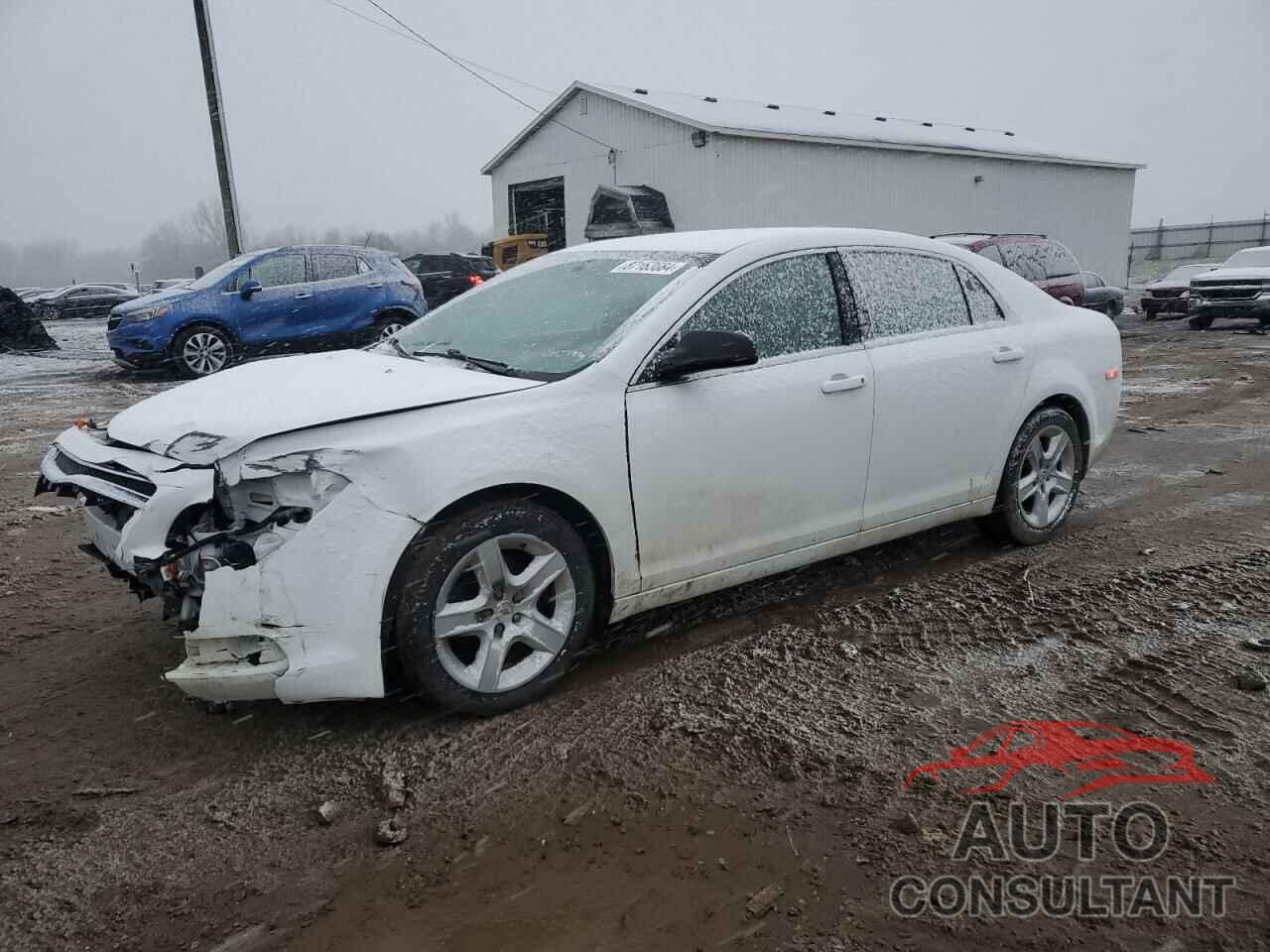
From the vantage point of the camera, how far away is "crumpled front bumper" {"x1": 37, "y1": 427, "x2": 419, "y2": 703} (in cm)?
284

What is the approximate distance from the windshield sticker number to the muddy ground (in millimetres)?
1416

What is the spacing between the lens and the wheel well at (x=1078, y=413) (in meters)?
4.88

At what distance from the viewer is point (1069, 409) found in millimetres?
5004

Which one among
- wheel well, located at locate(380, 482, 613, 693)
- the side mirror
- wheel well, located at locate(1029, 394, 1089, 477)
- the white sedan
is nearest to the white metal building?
wheel well, located at locate(1029, 394, 1089, 477)

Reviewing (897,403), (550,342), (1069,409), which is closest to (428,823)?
(550,342)

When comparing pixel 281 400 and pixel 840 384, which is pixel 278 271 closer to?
pixel 281 400

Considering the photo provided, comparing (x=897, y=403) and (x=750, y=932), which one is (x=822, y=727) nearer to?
(x=750, y=932)

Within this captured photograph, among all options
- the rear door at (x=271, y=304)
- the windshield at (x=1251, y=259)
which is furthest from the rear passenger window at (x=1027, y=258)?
the rear door at (x=271, y=304)

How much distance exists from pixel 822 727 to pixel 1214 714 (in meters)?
1.29

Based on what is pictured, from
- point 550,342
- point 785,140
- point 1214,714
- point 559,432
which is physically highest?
point 785,140

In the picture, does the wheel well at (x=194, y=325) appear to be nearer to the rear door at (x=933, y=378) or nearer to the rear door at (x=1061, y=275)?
the rear door at (x=933, y=378)

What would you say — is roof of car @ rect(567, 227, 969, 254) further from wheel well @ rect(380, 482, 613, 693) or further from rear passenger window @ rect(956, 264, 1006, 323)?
wheel well @ rect(380, 482, 613, 693)

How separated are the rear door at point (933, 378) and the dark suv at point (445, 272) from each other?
683 inches

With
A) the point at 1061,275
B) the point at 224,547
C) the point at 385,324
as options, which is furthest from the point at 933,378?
the point at 1061,275
